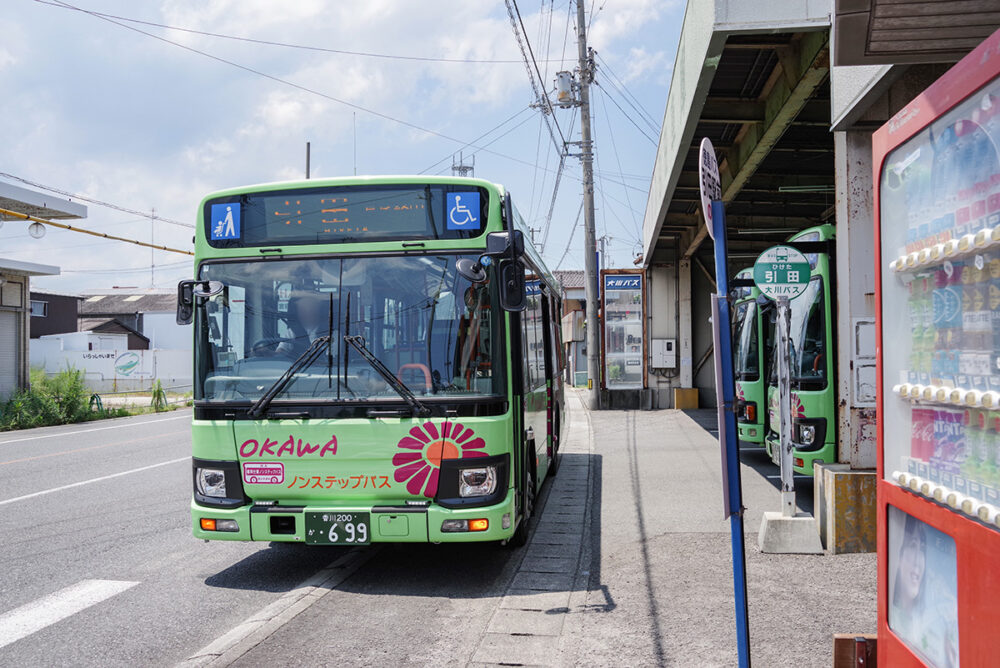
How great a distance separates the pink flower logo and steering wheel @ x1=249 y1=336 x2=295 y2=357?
3.85 feet

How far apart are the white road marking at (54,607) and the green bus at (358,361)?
33.5 inches

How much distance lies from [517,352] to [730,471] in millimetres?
3061

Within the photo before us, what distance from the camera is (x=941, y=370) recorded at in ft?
8.15

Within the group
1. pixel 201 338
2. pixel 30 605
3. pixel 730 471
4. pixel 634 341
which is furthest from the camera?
pixel 634 341

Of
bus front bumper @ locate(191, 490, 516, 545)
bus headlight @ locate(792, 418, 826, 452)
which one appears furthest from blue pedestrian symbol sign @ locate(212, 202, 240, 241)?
bus headlight @ locate(792, 418, 826, 452)

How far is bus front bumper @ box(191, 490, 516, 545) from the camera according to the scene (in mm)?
5570

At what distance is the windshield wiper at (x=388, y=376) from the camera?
561 centimetres

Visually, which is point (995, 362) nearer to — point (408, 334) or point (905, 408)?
point (905, 408)

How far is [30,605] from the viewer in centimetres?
559

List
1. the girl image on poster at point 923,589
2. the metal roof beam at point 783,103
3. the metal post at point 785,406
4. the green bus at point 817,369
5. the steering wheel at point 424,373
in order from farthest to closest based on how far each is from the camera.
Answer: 1. the green bus at point 817,369
2. the metal roof beam at point 783,103
3. the metal post at point 785,406
4. the steering wheel at point 424,373
5. the girl image on poster at point 923,589

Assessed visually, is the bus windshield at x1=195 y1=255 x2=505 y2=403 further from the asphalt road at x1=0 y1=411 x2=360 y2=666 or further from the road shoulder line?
the asphalt road at x1=0 y1=411 x2=360 y2=666

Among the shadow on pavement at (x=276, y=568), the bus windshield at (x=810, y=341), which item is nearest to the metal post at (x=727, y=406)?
the shadow on pavement at (x=276, y=568)

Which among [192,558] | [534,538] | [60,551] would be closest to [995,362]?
[534,538]

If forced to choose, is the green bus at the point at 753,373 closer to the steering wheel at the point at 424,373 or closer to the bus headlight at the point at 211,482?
the steering wheel at the point at 424,373
